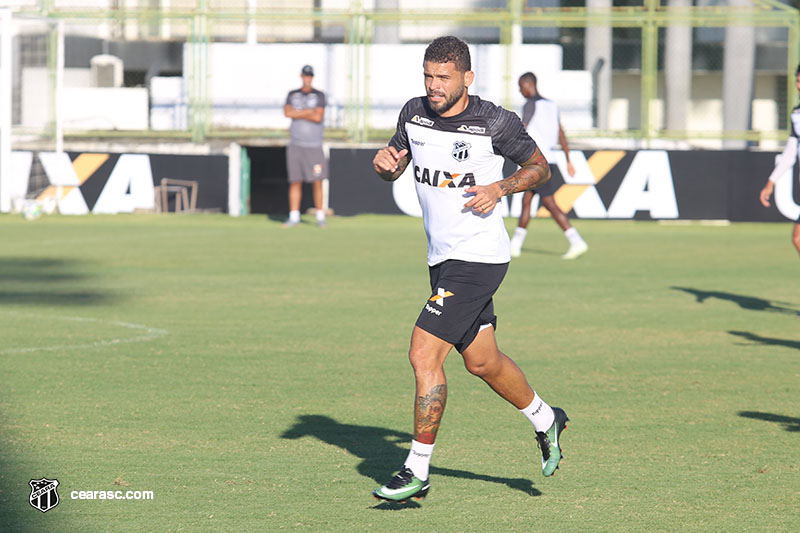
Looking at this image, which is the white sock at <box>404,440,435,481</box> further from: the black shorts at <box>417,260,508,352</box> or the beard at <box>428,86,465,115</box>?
the beard at <box>428,86,465,115</box>

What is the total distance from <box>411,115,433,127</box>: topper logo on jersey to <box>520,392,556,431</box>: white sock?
1372mm

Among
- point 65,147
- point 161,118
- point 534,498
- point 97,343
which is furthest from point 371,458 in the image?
point 161,118

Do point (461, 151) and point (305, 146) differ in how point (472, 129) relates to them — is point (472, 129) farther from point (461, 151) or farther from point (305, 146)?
point (305, 146)

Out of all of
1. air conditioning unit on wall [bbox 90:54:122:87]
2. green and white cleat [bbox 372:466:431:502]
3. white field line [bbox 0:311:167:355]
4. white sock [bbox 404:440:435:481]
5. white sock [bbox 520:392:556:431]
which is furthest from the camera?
air conditioning unit on wall [bbox 90:54:122:87]

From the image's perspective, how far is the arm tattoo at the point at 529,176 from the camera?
548 centimetres

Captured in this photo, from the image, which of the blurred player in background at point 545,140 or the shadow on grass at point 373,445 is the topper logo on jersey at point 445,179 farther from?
the blurred player in background at point 545,140

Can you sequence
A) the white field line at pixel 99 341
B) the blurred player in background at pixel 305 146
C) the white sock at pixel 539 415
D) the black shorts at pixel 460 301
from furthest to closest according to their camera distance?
the blurred player in background at pixel 305 146 → the white field line at pixel 99 341 → the white sock at pixel 539 415 → the black shorts at pixel 460 301

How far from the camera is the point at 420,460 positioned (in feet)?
17.3

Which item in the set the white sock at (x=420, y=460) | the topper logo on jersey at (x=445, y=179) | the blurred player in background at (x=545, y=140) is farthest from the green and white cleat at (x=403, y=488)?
the blurred player in background at (x=545, y=140)

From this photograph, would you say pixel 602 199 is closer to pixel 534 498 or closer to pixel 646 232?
pixel 646 232

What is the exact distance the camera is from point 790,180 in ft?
73.5

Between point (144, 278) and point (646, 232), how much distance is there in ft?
34.0

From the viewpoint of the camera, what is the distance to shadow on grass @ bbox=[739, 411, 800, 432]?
6941 millimetres

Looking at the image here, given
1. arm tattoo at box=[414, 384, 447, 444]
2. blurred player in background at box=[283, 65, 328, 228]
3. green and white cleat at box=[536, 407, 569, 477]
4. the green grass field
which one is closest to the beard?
arm tattoo at box=[414, 384, 447, 444]
